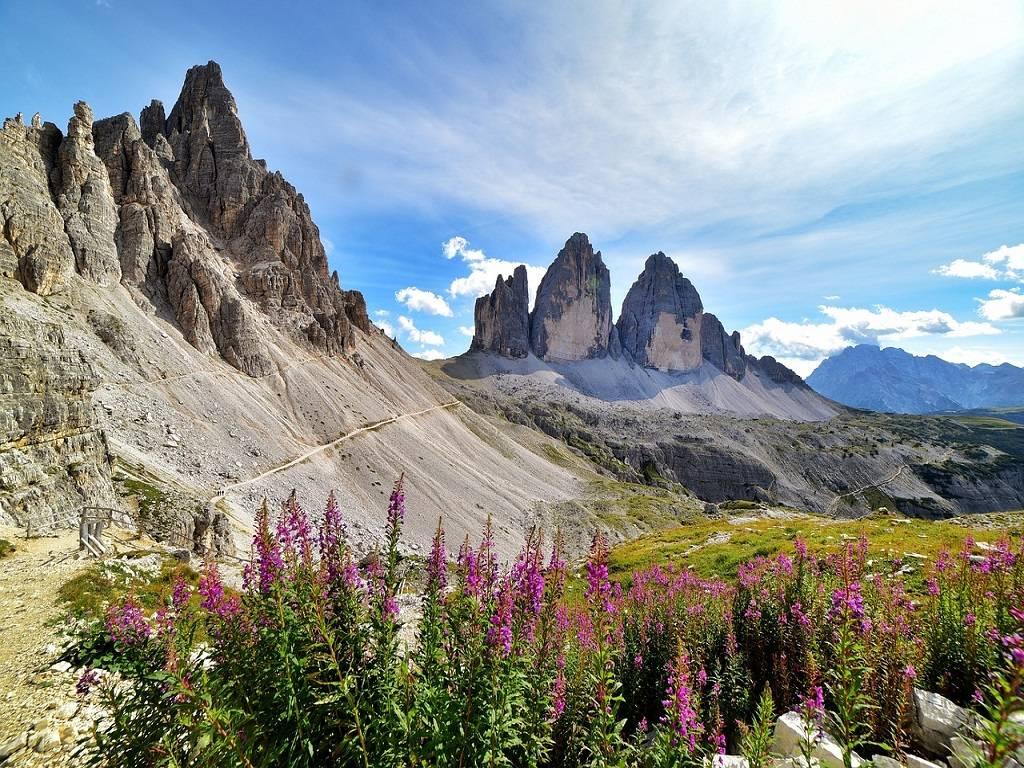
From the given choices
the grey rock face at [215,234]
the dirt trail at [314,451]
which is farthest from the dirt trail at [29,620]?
the grey rock face at [215,234]

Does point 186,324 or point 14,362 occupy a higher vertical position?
point 186,324

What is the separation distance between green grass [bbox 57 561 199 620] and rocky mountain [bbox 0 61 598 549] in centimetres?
881

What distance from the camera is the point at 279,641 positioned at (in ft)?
15.3

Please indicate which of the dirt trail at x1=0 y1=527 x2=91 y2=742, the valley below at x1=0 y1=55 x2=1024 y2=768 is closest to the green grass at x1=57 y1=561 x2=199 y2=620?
the valley below at x1=0 y1=55 x2=1024 y2=768

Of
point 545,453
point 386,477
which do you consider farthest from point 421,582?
point 545,453

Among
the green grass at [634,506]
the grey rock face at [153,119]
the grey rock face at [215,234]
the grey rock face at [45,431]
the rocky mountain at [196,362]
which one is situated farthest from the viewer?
the grey rock face at [153,119]

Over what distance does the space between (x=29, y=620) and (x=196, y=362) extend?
50.7 meters

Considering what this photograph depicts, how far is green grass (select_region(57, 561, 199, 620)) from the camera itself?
1227 centimetres

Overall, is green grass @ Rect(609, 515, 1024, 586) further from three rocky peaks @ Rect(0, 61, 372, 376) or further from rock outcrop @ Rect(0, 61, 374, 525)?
three rocky peaks @ Rect(0, 61, 372, 376)

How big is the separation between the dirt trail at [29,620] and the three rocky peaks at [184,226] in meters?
42.6

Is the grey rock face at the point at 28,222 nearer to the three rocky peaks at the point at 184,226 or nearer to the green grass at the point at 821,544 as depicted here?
the three rocky peaks at the point at 184,226

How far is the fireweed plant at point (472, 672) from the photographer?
4293mm

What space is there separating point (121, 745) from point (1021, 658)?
7.76 metres

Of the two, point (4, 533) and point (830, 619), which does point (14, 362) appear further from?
point (830, 619)
